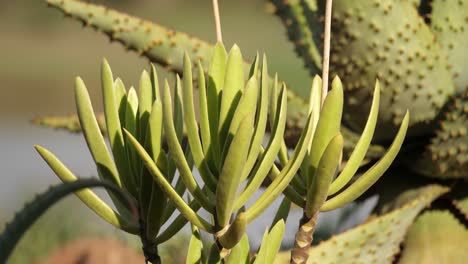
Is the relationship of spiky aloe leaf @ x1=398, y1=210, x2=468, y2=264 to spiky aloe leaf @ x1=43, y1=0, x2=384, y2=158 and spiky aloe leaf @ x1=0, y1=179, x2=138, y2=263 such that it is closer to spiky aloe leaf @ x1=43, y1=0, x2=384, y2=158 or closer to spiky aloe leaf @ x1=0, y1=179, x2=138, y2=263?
spiky aloe leaf @ x1=43, y1=0, x2=384, y2=158

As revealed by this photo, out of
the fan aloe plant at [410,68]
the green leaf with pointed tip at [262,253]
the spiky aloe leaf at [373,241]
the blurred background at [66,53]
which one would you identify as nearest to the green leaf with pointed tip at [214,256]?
the green leaf with pointed tip at [262,253]

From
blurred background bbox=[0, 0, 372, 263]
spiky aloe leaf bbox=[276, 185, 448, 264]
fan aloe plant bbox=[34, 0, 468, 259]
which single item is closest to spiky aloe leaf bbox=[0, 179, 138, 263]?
spiky aloe leaf bbox=[276, 185, 448, 264]

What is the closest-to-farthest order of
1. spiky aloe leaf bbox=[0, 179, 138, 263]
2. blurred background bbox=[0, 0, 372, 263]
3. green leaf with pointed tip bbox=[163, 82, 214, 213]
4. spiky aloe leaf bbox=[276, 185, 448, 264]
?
spiky aloe leaf bbox=[0, 179, 138, 263], green leaf with pointed tip bbox=[163, 82, 214, 213], spiky aloe leaf bbox=[276, 185, 448, 264], blurred background bbox=[0, 0, 372, 263]

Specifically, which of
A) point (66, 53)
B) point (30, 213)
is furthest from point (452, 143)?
point (66, 53)

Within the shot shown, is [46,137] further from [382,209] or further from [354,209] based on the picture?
[382,209]

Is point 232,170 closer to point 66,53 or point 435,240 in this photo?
point 435,240

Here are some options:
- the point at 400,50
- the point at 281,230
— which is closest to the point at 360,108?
the point at 400,50
